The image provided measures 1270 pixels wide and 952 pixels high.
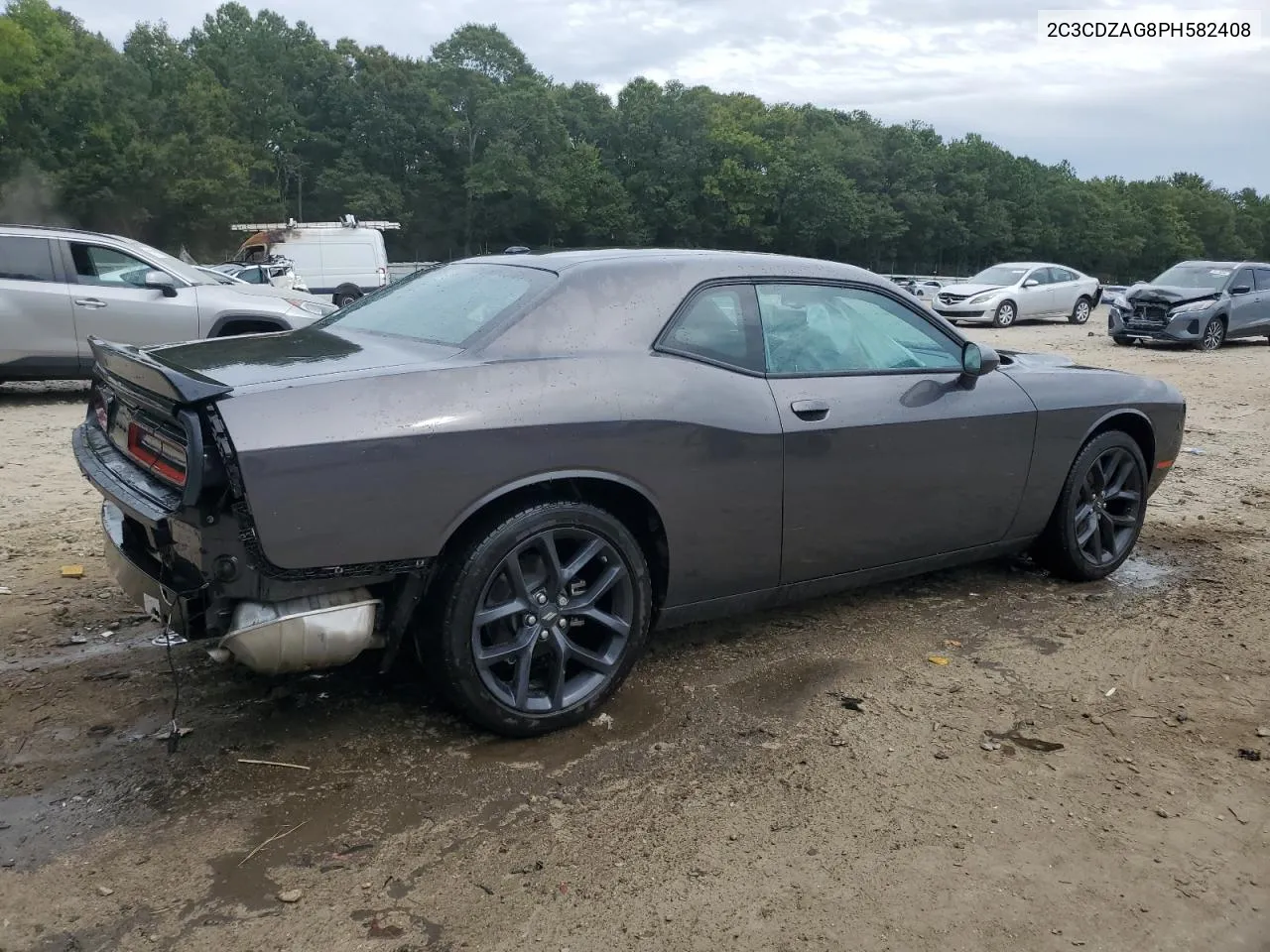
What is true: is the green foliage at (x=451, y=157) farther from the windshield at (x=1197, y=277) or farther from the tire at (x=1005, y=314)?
the windshield at (x=1197, y=277)

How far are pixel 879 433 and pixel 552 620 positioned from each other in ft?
4.94

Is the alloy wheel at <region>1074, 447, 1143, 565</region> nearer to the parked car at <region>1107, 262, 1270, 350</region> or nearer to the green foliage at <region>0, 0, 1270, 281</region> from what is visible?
the parked car at <region>1107, 262, 1270, 350</region>

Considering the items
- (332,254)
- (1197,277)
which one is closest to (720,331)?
(1197,277)

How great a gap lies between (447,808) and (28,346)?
321 inches

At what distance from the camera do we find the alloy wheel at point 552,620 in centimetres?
319

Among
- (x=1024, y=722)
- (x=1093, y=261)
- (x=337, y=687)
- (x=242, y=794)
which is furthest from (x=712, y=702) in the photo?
(x=1093, y=261)

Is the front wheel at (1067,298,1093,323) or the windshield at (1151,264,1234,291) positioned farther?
the front wheel at (1067,298,1093,323)

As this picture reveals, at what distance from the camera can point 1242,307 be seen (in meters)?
18.2

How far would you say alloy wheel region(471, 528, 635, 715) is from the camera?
3191 mm

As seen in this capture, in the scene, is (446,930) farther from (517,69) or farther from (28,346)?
(517,69)

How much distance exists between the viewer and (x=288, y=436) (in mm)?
2744

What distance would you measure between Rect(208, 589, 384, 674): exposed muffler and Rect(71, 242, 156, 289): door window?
780cm

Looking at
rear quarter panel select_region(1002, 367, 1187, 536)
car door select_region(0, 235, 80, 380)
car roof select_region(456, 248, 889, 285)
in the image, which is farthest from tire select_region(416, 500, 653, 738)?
car door select_region(0, 235, 80, 380)

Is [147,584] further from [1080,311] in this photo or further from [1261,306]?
[1080,311]
